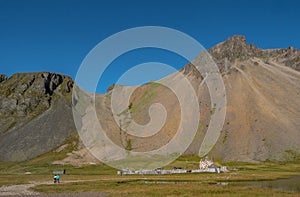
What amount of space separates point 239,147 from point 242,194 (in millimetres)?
115759

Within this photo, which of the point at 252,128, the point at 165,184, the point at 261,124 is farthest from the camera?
the point at 261,124

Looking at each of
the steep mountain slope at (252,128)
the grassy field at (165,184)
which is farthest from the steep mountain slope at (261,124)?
the grassy field at (165,184)

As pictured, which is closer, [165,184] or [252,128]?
[165,184]

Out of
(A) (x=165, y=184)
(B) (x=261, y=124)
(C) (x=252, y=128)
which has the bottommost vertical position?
(A) (x=165, y=184)

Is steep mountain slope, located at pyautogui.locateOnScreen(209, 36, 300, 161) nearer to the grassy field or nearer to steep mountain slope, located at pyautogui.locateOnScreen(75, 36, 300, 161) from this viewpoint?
steep mountain slope, located at pyautogui.locateOnScreen(75, 36, 300, 161)

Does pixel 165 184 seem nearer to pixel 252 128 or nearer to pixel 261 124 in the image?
pixel 252 128

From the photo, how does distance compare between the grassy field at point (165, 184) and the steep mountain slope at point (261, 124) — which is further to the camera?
the steep mountain slope at point (261, 124)

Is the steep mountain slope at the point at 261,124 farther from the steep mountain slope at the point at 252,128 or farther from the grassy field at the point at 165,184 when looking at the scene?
the grassy field at the point at 165,184

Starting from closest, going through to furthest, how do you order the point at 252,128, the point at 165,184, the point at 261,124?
the point at 165,184 < the point at 252,128 < the point at 261,124

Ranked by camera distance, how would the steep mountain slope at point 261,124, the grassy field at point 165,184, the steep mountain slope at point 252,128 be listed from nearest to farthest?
the grassy field at point 165,184 < the steep mountain slope at point 261,124 < the steep mountain slope at point 252,128

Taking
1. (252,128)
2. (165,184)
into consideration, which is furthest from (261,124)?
(165,184)

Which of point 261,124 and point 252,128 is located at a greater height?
point 261,124

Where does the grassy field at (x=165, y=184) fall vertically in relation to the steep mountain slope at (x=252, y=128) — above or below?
below

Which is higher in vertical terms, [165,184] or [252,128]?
[252,128]
